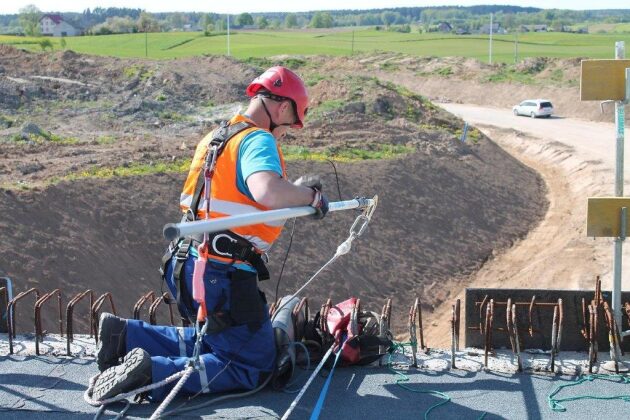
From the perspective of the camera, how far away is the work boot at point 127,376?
5.38 m

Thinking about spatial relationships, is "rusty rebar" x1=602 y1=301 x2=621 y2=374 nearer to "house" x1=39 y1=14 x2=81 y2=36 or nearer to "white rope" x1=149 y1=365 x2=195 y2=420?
"white rope" x1=149 y1=365 x2=195 y2=420

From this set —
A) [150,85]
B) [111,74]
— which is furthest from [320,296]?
[111,74]

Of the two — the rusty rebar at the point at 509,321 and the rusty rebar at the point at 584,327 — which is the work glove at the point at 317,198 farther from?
the rusty rebar at the point at 584,327

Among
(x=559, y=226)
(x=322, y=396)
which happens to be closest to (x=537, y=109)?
(x=559, y=226)

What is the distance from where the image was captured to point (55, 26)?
117 meters

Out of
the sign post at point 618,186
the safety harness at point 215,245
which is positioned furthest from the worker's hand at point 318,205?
the sign post at point 618,186

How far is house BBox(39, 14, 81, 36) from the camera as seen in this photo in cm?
11615

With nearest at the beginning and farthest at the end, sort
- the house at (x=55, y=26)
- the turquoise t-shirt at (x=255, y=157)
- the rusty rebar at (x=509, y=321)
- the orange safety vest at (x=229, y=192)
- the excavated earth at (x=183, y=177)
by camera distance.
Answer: the turquoise t-shirt at (x=255, y=157), the orange safety vest at (x=229, y=192), the rusty rebar at (x=509, y=321), the excavated earth at (x=183, y=177), the house at (x=55, y=26)

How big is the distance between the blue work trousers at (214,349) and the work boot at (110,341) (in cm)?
5

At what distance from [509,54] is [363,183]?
5474 centimetres

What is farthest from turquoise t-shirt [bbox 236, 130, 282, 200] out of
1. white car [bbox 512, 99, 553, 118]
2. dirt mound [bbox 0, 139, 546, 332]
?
white car [bbox 512, 99, 553, 118]

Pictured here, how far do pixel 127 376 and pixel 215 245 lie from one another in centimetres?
96

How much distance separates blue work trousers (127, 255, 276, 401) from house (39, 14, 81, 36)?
11621 cm

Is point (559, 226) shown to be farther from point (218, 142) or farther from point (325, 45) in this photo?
point (325, 45)
